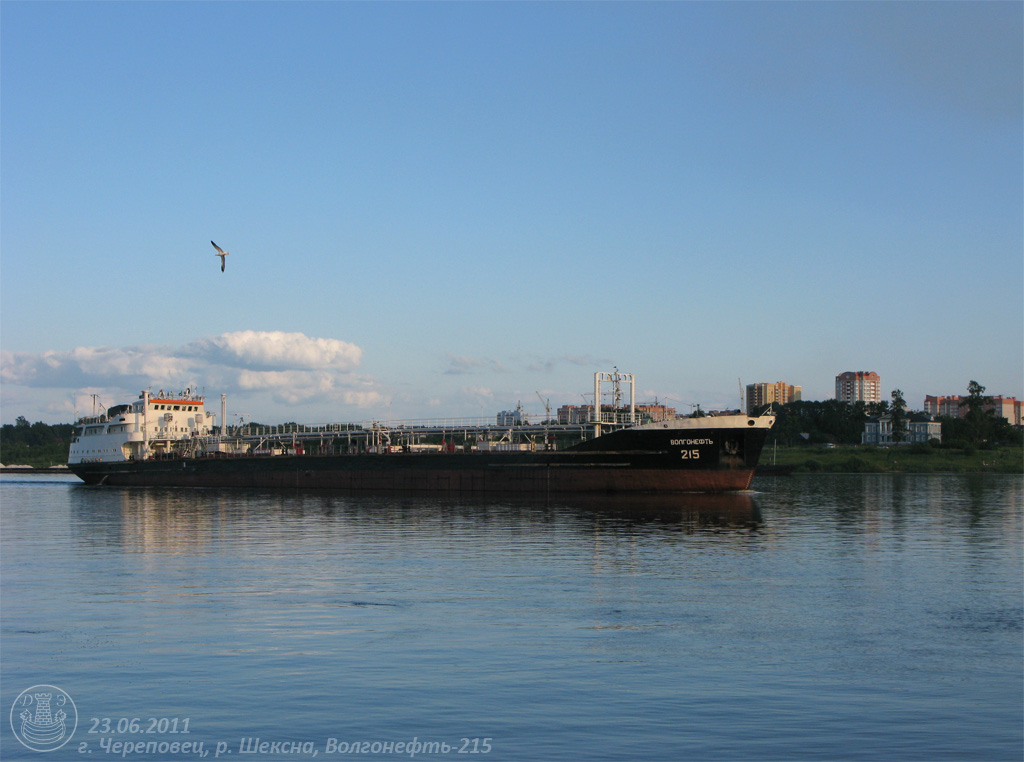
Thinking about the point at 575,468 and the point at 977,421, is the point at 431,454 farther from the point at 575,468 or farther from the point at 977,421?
the point at 977,421

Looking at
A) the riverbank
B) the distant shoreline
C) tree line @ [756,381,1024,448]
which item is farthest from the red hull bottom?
the distant shoreline

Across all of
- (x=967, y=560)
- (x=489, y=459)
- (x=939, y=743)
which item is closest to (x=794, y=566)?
(x=967, y=560)

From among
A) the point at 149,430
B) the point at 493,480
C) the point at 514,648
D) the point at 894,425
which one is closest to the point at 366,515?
the point at 493,480

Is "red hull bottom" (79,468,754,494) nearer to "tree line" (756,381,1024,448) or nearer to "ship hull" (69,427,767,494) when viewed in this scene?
"ship hull" (69,427,767,494)

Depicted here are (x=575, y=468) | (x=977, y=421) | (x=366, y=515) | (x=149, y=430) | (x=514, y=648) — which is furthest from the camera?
(x=977, y=421)

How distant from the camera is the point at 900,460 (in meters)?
141

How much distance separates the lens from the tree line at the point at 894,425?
16212 centimetres

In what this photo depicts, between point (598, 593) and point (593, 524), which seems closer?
point (598, 593)

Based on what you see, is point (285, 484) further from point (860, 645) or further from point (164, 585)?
point (860, 645)

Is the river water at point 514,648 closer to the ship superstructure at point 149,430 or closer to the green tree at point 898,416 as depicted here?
the ship superstructure at point 149,430

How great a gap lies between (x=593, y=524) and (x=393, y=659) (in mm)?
26318

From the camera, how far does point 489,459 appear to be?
2596 inches

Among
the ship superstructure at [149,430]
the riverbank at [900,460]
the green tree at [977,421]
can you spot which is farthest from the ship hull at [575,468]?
the green tree at [977,421]

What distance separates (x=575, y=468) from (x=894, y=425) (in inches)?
5116
